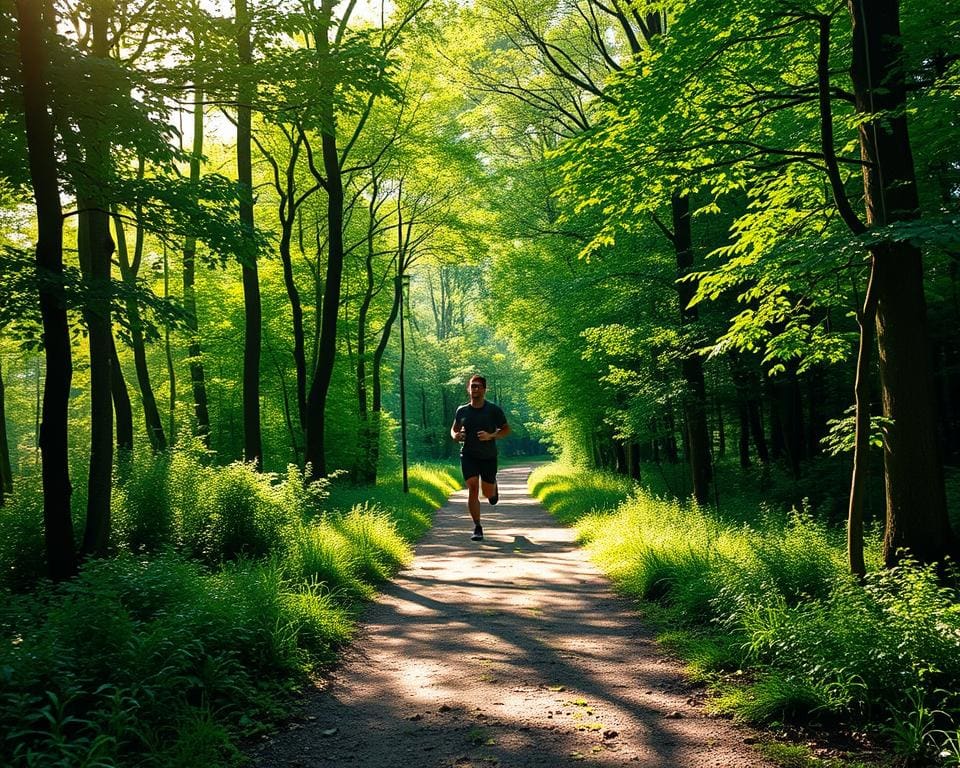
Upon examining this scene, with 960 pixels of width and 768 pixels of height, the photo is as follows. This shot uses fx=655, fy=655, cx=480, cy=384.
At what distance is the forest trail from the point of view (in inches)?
136

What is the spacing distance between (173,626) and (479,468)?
648 centimetres

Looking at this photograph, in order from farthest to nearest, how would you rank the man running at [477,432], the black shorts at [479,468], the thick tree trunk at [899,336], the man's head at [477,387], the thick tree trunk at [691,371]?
1. the thick tree trunk at [691,371]
2. the black shorts at [479,468]
3. the man running at [477,432]
4. the man's head at [477,387]
5. the thick tree trunk at [899,336]

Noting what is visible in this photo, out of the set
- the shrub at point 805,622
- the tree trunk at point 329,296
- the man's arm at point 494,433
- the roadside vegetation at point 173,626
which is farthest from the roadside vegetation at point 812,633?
the tree trunk at point 329,296

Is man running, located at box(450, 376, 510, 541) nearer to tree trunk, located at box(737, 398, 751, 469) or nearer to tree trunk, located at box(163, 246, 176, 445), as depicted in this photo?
tree trunk, located at box(737, 398, 751, 469)

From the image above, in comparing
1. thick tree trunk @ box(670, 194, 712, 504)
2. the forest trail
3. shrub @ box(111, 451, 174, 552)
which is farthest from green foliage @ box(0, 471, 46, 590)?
thick tree trunk @ box(670, 194, 712, 504)

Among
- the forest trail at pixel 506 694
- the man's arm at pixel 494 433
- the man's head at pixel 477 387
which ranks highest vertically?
the man's head at pixel 477 387

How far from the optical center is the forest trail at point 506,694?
346cm

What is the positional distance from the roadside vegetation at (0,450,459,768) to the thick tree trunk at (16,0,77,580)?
0.55m

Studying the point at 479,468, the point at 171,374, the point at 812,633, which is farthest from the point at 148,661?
the point at 171,374

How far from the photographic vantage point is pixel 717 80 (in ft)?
21.4

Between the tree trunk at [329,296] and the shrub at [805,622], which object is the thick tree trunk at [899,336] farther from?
the tree trunk at [329,296]

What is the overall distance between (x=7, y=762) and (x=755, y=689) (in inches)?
151

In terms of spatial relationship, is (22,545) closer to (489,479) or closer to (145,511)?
(145,511)

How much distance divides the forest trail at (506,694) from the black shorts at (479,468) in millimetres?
2848
